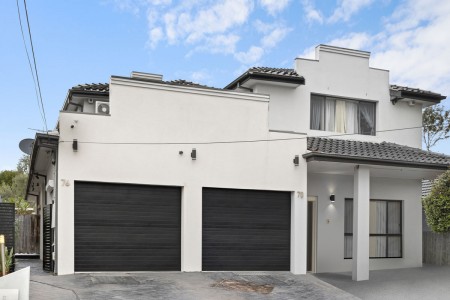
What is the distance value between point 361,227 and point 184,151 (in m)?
5.91

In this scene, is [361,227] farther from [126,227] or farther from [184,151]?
[126,227]

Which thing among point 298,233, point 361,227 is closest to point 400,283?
point 361,227

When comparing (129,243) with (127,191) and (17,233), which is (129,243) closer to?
(127,191)

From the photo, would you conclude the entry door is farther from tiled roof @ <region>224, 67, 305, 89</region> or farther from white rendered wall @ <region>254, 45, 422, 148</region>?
tiled roof @ <region>224, 67, 305, 89</region>

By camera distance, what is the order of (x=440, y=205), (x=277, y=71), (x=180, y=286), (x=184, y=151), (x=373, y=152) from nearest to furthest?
(x=180, y=286)
(x=184, y=151)
(x=373, y=152)
(x=440, y=205)
(x=277, y=71)

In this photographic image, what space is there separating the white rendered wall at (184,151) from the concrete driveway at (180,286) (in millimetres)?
829

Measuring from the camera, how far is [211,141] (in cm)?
1412

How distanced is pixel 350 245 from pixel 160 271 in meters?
7.13

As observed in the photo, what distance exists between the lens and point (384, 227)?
1773cm

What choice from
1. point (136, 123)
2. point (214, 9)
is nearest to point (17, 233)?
point (136, 123)

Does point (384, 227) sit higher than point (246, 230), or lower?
lower

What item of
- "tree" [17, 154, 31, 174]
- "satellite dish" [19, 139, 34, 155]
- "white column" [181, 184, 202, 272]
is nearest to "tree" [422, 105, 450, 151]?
"white column" [181, 184, 202, 272]

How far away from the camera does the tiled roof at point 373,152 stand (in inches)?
579

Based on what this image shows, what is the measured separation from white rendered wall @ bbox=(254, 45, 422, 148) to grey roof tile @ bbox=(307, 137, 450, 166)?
1.99 feet
